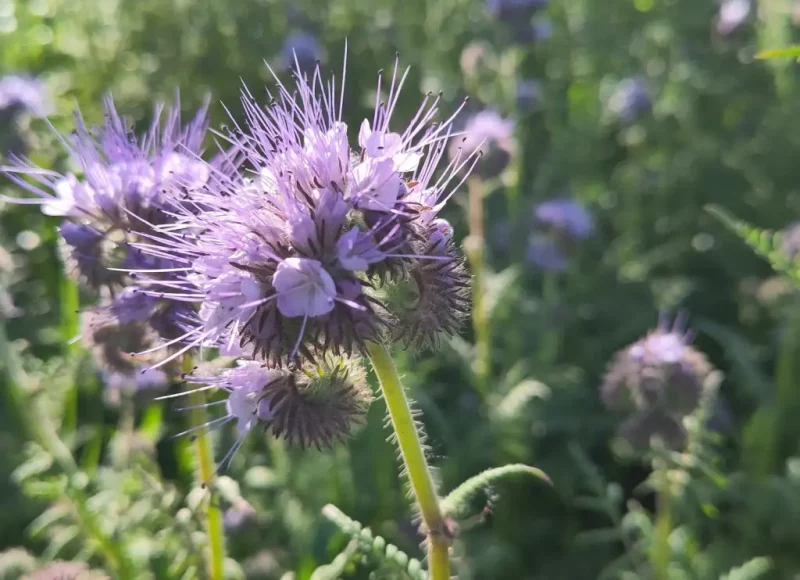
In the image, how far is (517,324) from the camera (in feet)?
13.3

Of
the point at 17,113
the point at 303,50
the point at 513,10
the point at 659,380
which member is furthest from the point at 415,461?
A: the point at 303,50

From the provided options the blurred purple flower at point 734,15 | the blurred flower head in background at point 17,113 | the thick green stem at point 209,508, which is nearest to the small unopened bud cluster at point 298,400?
the thick green stem at point 209,508

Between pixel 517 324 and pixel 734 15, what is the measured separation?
7.58 ft

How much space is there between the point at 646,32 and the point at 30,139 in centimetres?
385

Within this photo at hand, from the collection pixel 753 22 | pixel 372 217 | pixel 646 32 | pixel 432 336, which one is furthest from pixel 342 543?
pixel 646 32

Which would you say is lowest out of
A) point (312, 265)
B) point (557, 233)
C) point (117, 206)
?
point (312, 265)

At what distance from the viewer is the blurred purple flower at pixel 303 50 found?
4.98m

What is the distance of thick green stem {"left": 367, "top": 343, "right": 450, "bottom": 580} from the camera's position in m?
1.66

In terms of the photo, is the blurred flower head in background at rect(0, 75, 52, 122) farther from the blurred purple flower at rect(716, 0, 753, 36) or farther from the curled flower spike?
the blurred purple flower at rect(716, 0, 753, 36)

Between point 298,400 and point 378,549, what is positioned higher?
point 298,400

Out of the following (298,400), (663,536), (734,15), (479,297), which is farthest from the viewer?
(734,15)

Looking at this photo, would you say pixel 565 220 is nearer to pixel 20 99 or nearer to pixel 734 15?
pixel 734 15

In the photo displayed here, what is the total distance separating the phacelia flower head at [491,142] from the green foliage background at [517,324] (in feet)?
0.49

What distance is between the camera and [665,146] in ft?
16.3
